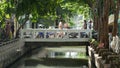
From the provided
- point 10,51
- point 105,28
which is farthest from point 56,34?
point 105,28

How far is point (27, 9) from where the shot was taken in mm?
11375

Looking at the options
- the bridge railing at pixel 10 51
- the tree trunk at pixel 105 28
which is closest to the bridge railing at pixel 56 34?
the bridge railing at pixel 10 51

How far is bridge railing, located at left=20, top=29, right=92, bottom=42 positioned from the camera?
3080 centimetres

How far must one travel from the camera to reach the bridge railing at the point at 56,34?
30.8m

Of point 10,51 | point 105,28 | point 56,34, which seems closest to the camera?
point 105,28

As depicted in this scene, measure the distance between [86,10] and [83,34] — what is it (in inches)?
466

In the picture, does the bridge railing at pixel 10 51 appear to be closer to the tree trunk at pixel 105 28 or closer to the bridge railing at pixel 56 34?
the bridge railing at pixel 56 34

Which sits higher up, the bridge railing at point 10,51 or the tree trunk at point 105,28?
the tree trunk at point 105,28

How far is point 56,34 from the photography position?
31359 millimetres

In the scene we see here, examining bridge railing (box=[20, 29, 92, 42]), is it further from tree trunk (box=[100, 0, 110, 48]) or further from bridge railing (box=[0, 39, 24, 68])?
tree trunk (box=[100, 0, 110, 48])

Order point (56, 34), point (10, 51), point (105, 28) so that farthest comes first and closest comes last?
point (56, 34) < point (10, 51) < point (105, 28)

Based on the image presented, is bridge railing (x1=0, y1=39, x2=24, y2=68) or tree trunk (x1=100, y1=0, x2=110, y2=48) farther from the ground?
tree trunk (x1=100, y1=0, x2=110, y2=48)

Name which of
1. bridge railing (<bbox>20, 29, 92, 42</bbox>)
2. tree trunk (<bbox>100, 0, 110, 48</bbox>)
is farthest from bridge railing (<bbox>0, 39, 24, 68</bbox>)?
tree trunk (<bbox>100, 0, 110, 48</bbox>)

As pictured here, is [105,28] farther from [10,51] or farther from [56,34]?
[56,34]
